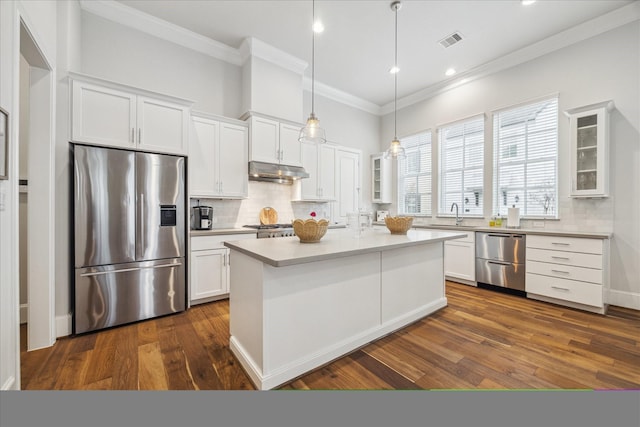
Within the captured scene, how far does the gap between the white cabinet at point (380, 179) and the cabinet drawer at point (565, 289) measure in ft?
9.77

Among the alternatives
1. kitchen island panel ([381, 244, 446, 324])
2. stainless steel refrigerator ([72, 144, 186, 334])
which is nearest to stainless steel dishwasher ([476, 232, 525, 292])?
kitchen island panel ([381, 244, 446, 324])

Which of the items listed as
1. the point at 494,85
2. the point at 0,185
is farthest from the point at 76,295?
the point at 494,85

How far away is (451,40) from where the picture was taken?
3.77 m

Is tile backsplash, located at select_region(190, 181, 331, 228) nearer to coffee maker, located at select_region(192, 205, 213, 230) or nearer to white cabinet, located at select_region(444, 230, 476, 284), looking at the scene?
coffee maker, located at select_region(192, 205, 213, 230)

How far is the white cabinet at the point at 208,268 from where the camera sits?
318 centimetres

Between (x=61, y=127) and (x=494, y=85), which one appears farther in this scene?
(x=494, y=85)

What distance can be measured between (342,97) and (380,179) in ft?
6.22

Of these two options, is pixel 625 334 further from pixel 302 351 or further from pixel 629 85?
pixel 302 351

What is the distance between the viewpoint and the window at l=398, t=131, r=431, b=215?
5.38 metres

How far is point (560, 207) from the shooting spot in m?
3.64

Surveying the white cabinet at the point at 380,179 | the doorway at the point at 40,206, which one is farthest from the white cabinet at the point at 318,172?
the doorway at the point at 40,206

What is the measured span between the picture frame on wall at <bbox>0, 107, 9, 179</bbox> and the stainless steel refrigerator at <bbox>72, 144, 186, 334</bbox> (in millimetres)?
1011

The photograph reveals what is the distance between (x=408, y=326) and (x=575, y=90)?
381cm

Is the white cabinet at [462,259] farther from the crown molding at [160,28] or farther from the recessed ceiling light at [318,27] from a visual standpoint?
the crown molding at [160,28]
